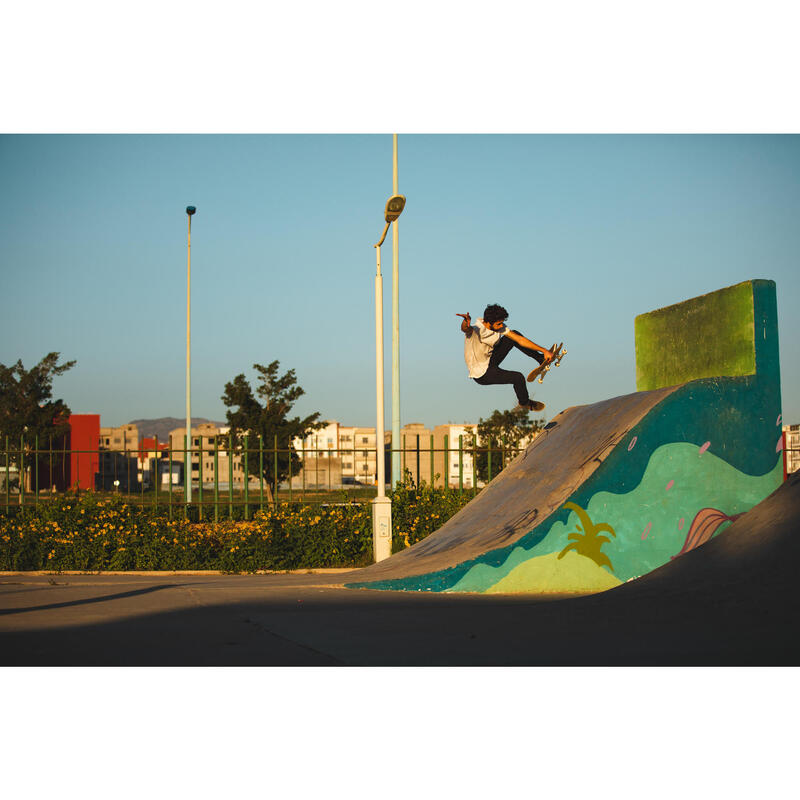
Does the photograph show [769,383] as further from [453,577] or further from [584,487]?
[453,577]

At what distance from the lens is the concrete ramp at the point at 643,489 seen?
385 inches

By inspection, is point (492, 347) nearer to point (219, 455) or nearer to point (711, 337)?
point (711, 337)

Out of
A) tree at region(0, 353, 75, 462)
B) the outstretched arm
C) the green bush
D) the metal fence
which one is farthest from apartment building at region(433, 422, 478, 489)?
tree at region(0, 353, 75, 462)

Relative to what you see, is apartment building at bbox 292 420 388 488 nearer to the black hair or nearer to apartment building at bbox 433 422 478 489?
apartment building at bbox 433 422 478 489

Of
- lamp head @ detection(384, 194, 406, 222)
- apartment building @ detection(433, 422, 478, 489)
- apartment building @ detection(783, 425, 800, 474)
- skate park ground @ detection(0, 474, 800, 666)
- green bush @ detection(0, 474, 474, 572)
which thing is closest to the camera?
skate park ground @ detection(0, 474, 800, 666)

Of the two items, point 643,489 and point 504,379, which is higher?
point 504,379

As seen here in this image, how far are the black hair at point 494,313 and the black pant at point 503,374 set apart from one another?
1.02ft

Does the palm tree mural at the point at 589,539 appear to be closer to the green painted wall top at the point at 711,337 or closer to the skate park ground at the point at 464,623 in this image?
the skate park ground at the point at 464,623

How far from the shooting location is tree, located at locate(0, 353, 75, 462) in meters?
33.0

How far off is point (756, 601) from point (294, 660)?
360 centimetres

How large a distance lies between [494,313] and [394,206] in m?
2.44

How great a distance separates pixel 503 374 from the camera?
11844mm

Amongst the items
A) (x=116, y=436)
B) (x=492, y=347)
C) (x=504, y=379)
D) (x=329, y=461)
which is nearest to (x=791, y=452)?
(x=504, y=379)

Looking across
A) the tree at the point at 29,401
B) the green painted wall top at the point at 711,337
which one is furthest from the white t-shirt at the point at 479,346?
the tree at the point at 29,401
